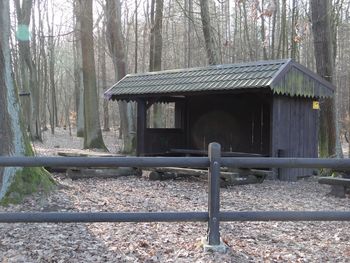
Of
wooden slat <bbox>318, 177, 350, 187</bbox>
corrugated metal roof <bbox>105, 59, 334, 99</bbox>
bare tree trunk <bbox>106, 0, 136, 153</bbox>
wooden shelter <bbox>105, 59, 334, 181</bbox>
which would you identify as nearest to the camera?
wooden slat <bbox>318, 177, 350, 187</bbox>

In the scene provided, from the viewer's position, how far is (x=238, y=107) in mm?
13562

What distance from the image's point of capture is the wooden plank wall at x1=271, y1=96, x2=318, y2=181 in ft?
38.3

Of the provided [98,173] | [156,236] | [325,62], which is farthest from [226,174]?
[325,62]

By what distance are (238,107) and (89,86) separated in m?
8.27

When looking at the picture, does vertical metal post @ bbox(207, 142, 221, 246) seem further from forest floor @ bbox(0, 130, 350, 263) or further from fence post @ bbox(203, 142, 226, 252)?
forest floor @ bbox(0, 130, 350, 263)

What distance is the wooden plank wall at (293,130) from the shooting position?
11664mm

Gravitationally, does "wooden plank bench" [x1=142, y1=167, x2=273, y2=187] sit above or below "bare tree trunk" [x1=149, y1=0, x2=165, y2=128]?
below

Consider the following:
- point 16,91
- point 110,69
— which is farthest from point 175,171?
point 110,69

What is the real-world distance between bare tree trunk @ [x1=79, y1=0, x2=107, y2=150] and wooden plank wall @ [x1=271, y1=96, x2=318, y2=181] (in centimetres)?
927

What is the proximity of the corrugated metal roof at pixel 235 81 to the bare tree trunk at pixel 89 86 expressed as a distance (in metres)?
5.12

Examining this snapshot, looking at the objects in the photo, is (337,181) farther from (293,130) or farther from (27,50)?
(27,50)

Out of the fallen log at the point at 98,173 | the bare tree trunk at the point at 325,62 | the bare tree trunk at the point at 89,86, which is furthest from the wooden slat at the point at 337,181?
the bare tree trunk at the point at 89,86

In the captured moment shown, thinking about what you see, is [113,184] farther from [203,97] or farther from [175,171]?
[203,97]

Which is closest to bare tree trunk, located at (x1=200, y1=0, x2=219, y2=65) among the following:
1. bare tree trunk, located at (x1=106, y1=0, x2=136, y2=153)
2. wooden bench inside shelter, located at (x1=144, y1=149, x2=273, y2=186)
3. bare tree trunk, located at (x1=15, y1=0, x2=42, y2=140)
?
bare tree trunk, located at (x1=106, y1=0, x2=136, y2=153)
